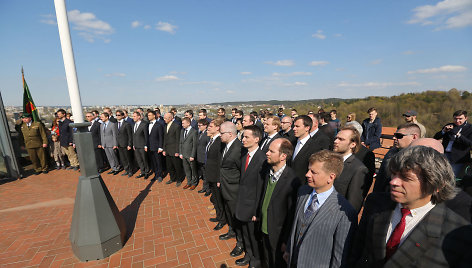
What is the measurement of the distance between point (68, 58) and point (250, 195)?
313 centimetres

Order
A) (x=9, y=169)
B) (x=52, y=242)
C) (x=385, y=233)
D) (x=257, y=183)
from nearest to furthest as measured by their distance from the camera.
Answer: (x=385, y=233) → (x=257, y=183) → (x=52, y=242) → (x=9, y=169)

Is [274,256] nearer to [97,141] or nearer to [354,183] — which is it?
[354,183]

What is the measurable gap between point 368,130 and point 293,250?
5468 millimetres

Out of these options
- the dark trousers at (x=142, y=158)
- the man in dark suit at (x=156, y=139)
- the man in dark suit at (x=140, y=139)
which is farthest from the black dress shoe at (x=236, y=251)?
the dark trousers at (x=142, y=158)

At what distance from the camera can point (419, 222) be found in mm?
1117

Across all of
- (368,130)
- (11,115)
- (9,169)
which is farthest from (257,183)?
(11,115)

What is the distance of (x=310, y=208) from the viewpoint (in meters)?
1.75

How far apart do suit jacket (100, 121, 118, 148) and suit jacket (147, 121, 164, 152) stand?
5.30 ft

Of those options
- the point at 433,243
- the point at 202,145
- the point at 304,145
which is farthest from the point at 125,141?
the point at 433,243

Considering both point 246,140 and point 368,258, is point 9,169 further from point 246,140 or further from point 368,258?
point 368,258

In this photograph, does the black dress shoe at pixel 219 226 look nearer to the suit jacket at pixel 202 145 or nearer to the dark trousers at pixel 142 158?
the suit jacket at pixel 202 145

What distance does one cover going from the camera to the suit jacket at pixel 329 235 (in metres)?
1.49

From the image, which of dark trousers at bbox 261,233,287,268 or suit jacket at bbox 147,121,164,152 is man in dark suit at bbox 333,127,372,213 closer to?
dark trousers at bbox 261,233,287,268

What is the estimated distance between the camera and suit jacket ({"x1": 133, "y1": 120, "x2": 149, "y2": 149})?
6281 mm
